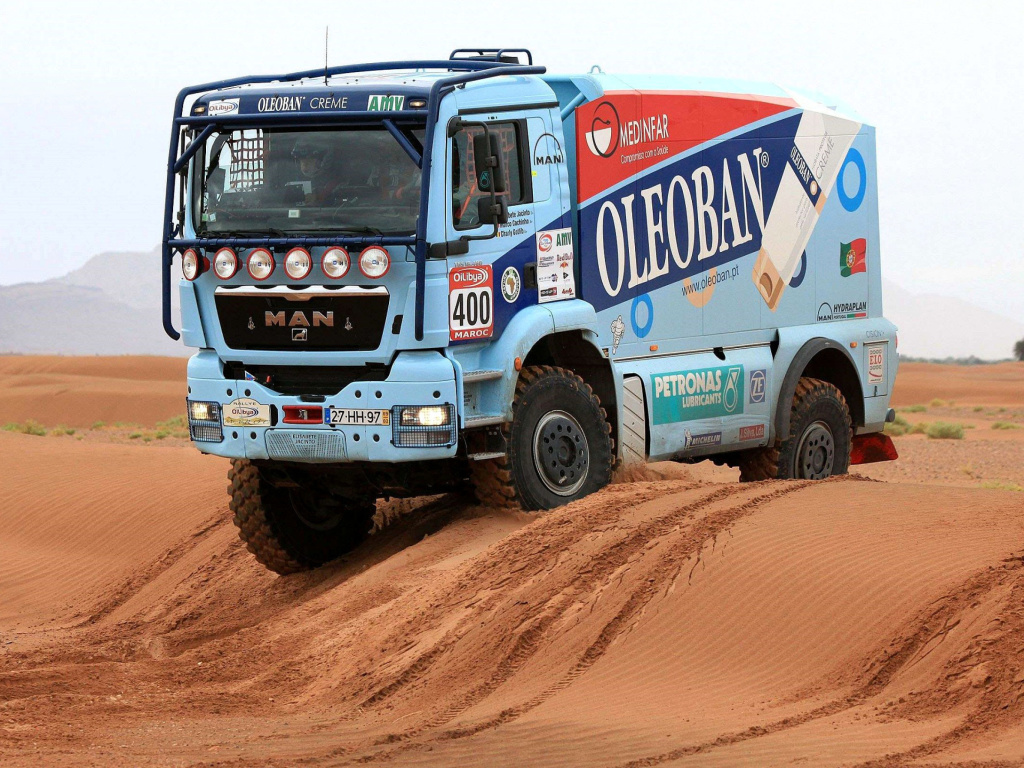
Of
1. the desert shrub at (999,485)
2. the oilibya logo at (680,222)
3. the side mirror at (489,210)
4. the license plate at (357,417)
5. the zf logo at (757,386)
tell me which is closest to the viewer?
the license plate at (357,417)

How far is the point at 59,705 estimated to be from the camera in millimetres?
8383

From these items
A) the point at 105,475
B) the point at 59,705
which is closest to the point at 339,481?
the point at 59,705

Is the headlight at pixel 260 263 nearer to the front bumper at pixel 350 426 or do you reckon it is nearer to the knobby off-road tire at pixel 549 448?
the front bumper at pixel 350 426

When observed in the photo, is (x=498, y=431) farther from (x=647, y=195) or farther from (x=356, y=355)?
(x=647, y=195)

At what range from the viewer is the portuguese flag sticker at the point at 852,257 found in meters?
14.6

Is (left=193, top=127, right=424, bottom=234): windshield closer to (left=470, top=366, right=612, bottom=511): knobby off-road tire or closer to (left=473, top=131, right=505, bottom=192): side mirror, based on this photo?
(left=473, top=131, right=505, bottom=192): side mirror

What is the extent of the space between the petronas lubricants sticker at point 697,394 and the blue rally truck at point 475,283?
0.02 meters

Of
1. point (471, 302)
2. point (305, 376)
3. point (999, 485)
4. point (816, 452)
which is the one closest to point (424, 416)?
point (471, 302)

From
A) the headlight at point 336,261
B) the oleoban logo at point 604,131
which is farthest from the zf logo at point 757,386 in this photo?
the headlight at point 336,261

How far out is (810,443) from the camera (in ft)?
46.4

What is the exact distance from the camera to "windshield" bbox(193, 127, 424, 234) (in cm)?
1009

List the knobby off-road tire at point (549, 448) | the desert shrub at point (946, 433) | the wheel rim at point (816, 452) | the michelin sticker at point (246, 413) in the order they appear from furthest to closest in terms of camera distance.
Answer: the desert shrub at point (946, 433)
the wheel rim at point (816, 452)
the knobby off-road tire at point (549, 448)
the michelin sticker at point (246, 413)

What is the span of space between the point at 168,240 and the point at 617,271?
3.68 m

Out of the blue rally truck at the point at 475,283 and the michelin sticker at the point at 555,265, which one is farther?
the michelin sticker at the point at 555,265
